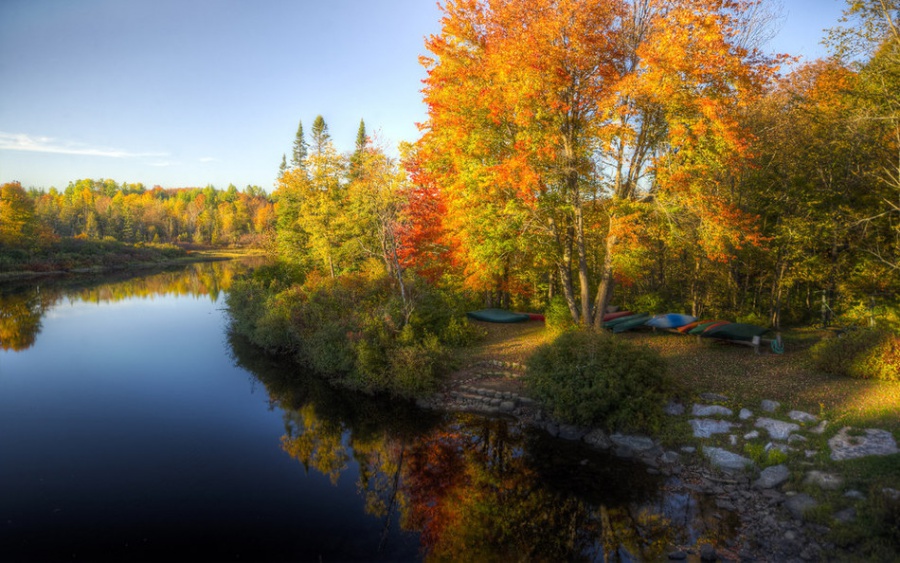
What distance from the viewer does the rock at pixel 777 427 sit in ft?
30.8

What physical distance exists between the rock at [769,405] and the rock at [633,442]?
8.86 feet

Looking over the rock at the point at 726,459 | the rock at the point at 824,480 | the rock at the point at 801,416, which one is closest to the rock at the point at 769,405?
the rock at the point at 801,416

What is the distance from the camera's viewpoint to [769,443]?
9211 millimetres

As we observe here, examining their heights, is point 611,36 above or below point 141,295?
above

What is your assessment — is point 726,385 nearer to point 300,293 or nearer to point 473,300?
point 473,300

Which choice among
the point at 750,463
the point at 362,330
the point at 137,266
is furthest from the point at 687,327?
the point at 137,266

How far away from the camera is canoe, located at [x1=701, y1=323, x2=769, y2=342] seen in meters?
14.0

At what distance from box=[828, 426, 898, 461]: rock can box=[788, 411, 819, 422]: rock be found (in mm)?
744

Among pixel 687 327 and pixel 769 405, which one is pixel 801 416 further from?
pixel 687 327

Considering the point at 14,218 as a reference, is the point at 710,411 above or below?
below

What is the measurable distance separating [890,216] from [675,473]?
13833 mm

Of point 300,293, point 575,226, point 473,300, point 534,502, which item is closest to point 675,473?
point 534,502

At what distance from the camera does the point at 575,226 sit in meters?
15.9

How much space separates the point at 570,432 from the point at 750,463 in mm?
3698
